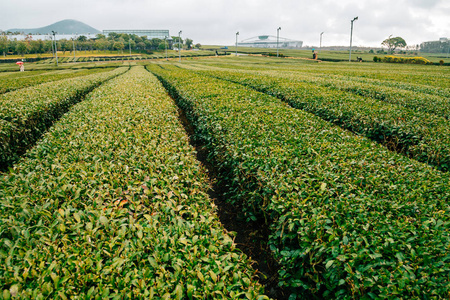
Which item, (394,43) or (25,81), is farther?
(394,43)

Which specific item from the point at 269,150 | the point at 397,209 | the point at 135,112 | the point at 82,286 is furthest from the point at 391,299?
the point at 135,112

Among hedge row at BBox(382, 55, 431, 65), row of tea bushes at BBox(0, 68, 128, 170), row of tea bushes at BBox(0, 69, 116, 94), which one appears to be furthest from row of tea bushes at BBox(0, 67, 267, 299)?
hedge row at BBox(382, 55, 431, 65)

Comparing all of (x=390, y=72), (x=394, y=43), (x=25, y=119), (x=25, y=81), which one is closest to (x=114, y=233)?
(x=25, y=119)

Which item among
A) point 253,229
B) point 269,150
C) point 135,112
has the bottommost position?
point 253,229

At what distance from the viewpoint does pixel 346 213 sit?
3178 millimetres

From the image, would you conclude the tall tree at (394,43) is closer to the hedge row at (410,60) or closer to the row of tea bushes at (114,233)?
the hedge row at (410,60)

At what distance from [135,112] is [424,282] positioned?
24.4 ft

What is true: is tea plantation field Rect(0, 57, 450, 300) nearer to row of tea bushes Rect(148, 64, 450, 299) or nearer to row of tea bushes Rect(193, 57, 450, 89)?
row of tea bushes Rect(148, 64, 450, 299)

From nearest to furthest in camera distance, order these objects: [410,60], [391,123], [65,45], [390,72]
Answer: [391,123]
[390,72]
[410,60]
[65,45]

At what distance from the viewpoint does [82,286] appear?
2.05 metres

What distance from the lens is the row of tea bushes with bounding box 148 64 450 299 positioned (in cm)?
244

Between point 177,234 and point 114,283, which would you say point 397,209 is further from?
point 114,283

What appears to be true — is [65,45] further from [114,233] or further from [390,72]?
[114,233]

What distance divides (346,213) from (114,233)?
2.74 m
